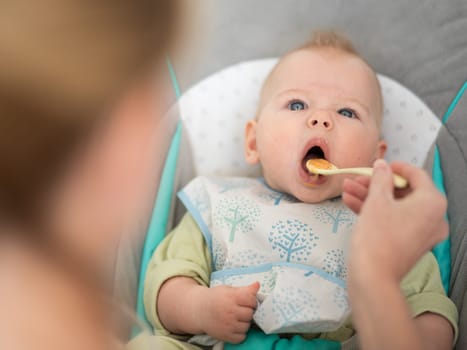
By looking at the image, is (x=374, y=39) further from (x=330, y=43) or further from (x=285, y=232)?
(x=285, y=232)

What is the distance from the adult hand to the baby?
32cm

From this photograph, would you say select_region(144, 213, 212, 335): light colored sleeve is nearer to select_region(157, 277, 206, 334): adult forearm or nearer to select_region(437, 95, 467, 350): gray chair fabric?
select_region(157, 277, 206, 334): adult forearm

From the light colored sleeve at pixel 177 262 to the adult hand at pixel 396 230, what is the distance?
20.0 inches

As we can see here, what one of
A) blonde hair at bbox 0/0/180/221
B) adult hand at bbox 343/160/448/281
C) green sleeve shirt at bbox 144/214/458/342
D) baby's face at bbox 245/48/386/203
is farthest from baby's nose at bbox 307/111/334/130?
blonde hair at bbox 0/0/180/221

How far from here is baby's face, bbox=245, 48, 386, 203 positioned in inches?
47.4

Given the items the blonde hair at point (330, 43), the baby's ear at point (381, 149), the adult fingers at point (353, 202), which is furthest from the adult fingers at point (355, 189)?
the blonde hair at point (330, 43)

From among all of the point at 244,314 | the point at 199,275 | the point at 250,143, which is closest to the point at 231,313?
the point at 244,314

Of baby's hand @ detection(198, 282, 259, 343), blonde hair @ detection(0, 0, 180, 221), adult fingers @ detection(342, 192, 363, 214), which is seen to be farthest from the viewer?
baby's hand @ detection(198, 282, 259, 343)

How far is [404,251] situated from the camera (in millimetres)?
748

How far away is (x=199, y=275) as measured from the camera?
121 centimetres

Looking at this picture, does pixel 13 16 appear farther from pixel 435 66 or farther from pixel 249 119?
pixel 435 66

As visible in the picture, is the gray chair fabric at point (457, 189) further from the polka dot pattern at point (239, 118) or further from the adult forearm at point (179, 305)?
the adult forearm at point (179, 305)

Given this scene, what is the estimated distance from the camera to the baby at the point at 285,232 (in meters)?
1.08

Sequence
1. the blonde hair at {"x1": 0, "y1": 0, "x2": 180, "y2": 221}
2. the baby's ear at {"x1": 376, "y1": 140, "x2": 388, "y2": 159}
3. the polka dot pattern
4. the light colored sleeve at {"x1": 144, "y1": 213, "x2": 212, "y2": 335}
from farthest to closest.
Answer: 1. the polka dot pattern
2. the baby's ear at {"x1": 376, "y1": 140, "x2": 388, "y2": 159}
3. the light colored sleeve at {"x1": 144, "y1": 213, "x2": 212, "y2": 335}
4. the blonde hair at {"x1": 0, "y1": 0, "x2": 180, "y2": 221}
